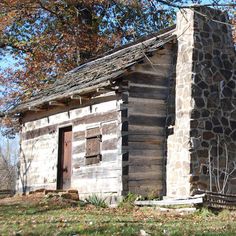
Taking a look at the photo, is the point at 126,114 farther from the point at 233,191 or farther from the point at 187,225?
the point at 187,225

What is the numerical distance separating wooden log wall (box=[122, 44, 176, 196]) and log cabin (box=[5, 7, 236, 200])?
30 mm

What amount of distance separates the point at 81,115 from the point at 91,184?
7.85 ft

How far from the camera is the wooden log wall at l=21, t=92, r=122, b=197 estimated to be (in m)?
15.1

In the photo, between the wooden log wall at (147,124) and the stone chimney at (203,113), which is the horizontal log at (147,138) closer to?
the wooden log wall at (147,124)

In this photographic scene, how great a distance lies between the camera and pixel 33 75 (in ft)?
96.0

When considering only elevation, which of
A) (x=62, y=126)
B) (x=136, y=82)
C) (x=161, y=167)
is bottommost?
(x=161, y=167)

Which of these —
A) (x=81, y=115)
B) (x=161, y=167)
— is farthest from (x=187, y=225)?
(x=81, y=115)

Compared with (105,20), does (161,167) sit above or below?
below

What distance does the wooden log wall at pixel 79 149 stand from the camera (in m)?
15.1

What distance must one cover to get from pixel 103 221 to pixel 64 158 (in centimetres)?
730

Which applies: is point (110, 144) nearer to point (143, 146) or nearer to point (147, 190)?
point (143, 146)

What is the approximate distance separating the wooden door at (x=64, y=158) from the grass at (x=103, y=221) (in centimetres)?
282

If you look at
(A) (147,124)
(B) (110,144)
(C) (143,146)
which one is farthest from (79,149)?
(A) (147,124)

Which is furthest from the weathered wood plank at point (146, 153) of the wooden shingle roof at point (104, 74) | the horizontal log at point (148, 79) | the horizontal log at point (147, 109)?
the wooden shingle roof at point (104, 74)
